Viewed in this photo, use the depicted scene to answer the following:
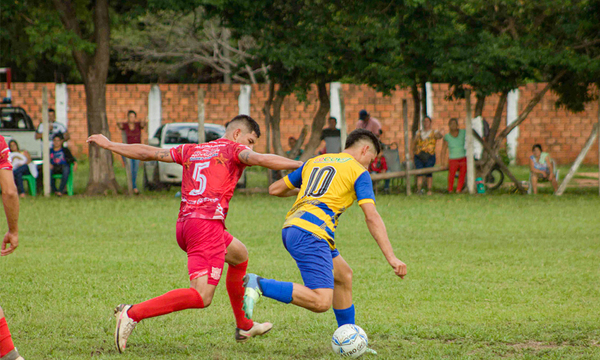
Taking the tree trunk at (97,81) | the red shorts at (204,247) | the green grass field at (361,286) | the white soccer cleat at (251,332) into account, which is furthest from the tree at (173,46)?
the red shorts at (204,247)

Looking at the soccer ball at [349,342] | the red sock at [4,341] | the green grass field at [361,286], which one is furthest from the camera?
the green grass field at [361,286]

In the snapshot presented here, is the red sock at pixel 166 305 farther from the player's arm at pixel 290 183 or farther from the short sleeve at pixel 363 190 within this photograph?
the short sleeve at pixel 363 190

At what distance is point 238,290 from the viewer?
19.7 feet

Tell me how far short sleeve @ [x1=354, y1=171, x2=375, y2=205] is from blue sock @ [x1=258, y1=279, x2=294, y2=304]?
850mm

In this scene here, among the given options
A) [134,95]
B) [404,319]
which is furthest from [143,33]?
[404,319]

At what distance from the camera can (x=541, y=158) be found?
734 inches

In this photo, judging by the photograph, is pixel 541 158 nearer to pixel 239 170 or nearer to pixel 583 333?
pixel 583 333

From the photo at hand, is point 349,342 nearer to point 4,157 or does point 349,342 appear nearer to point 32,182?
point 4,157

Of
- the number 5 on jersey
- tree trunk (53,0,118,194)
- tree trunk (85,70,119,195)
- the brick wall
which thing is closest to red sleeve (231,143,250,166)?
the number 5 on jersey

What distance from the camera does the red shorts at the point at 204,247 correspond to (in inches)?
212

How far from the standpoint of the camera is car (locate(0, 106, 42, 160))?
18703 mm

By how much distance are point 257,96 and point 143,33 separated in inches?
299

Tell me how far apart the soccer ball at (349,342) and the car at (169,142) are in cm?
1369

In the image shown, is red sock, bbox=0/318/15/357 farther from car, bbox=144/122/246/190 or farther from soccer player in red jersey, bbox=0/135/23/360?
car, bbox=144/122/246/190
